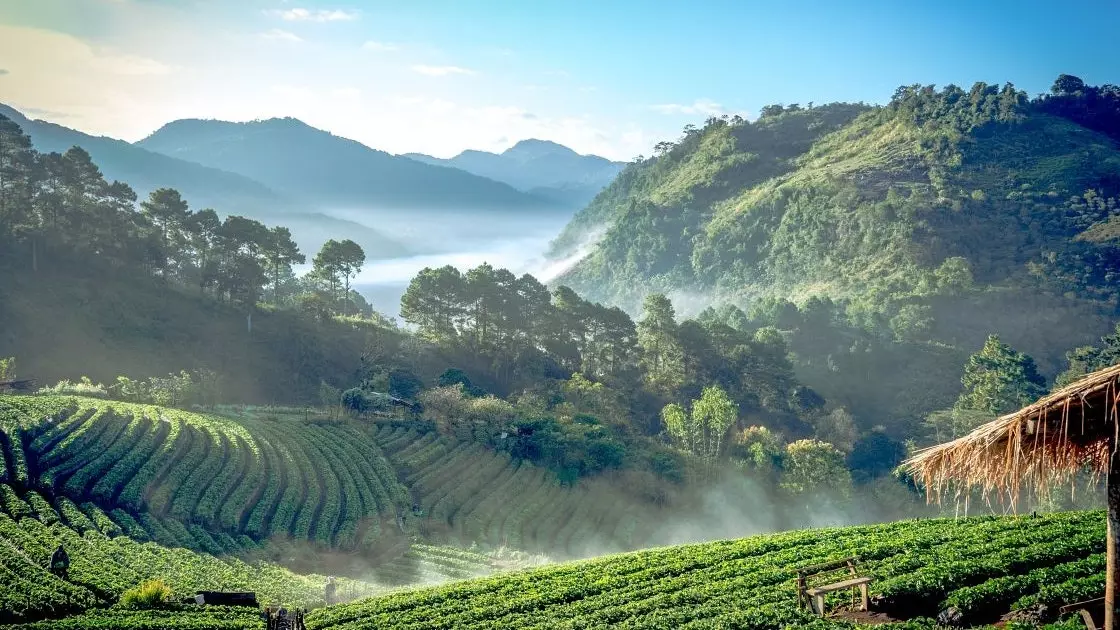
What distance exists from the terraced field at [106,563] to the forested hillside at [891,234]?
5804cm

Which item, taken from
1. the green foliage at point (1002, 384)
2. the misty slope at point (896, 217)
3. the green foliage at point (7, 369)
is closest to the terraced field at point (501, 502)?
the green foliage at point (7, 369)

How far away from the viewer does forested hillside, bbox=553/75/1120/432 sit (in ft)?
290

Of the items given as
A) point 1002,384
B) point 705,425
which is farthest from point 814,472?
point 1002,384

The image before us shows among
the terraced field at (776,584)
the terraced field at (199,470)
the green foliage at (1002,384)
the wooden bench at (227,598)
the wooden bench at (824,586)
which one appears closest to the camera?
the terraced field at (776,584)

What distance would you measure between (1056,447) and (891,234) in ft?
345

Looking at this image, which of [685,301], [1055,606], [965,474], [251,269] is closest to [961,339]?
[685,301]

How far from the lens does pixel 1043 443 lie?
7918 mm

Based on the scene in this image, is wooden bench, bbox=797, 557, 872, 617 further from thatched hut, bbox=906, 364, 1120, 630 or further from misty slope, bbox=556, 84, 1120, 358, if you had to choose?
misty slope, bbox=556, 84, 1120, 358

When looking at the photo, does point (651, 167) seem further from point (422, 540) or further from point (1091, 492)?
point (422, 540)

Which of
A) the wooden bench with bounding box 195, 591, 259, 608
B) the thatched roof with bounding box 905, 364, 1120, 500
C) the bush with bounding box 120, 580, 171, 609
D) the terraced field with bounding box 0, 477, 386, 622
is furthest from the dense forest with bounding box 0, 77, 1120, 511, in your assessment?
the thatched roof with bounding box 905, 364, 1120, 500

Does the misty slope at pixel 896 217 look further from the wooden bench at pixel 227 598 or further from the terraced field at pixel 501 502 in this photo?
the wooden bench at pixel 227 598

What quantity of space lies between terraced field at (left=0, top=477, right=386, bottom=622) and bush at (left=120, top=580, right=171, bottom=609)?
2.27 ft

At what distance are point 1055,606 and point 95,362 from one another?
57.3 meters

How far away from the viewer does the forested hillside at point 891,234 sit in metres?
88.3
